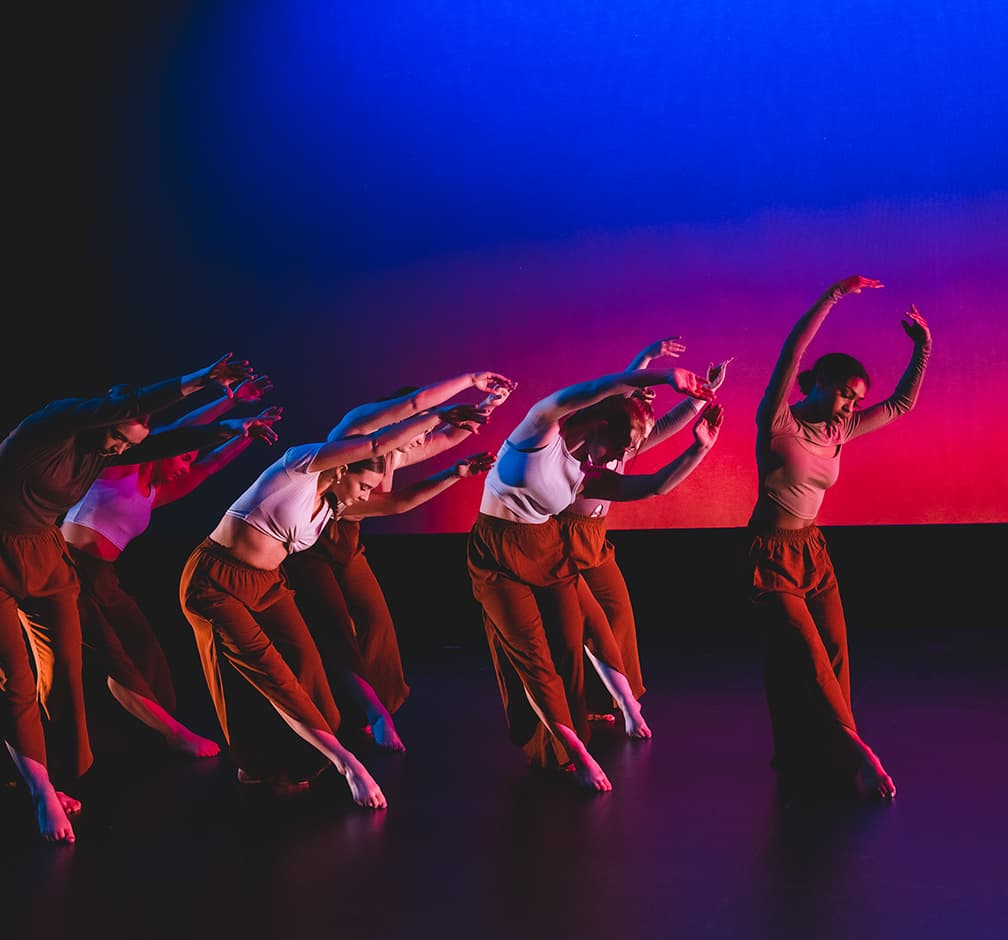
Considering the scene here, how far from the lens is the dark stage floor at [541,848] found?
2434 mm

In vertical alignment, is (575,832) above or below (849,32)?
below

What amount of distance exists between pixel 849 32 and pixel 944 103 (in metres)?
0.57

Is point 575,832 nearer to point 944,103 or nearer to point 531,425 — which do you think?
point 531,425

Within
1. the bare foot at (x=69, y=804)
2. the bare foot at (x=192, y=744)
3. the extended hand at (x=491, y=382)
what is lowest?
the bare foot at (x=192, y=744)

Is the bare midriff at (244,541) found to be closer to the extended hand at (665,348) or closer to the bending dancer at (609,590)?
the bending dancer at (609,590)

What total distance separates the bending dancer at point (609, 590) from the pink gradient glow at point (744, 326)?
1.47m

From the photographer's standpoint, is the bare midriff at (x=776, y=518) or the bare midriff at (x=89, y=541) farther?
the bare midriff at (x=89, y=541)

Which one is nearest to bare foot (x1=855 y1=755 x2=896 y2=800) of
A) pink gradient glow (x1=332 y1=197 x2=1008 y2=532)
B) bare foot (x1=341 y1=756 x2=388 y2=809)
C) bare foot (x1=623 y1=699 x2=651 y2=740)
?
bare foot (x1=623 y1=699 x2=651 y2=740)

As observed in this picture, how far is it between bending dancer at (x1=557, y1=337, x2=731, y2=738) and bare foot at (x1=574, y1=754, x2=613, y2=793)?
0.63 metres

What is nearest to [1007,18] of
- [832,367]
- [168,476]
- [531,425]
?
[832,367]

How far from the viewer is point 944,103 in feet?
18.4

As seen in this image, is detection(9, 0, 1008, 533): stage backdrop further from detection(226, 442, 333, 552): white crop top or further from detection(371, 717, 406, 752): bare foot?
detection(226, 442, 333, 552): white crop top

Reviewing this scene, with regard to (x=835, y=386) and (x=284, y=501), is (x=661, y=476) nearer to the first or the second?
(x=835, y=386)

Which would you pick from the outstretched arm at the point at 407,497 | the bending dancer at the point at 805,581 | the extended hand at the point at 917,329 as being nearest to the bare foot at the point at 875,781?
the bending dancer at the point at 805,581
